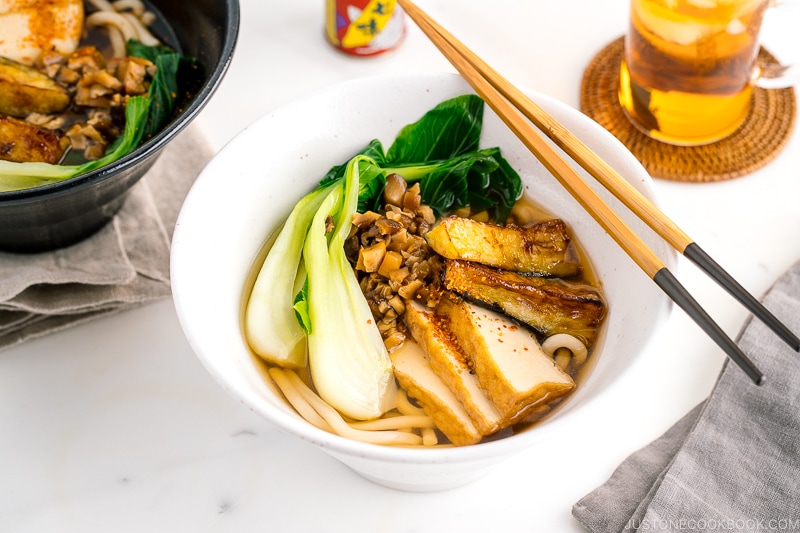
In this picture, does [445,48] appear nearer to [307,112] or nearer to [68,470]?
[307,112]

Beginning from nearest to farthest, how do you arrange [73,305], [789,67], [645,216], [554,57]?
[645,216] → [73,305] → [789,67] → [554,57]

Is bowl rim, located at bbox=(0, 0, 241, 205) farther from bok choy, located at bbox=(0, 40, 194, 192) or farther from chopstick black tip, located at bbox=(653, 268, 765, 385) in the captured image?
chopstick black tip, located at bbox=(653, 268, 765, 385)

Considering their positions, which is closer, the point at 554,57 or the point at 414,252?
the point at 414,252

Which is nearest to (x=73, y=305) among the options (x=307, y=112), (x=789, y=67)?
(x=307, y=112)

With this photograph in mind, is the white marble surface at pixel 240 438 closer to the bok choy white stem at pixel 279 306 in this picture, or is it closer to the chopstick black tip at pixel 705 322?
the chopstick black tip at pixel 705 322

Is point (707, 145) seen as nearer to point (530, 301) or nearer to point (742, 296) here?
point (530, 301)

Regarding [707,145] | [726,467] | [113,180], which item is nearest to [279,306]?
[113,180]

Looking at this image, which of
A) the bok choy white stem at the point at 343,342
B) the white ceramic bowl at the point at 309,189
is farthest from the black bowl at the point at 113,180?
the bok choy white stem at the point at 343,342
